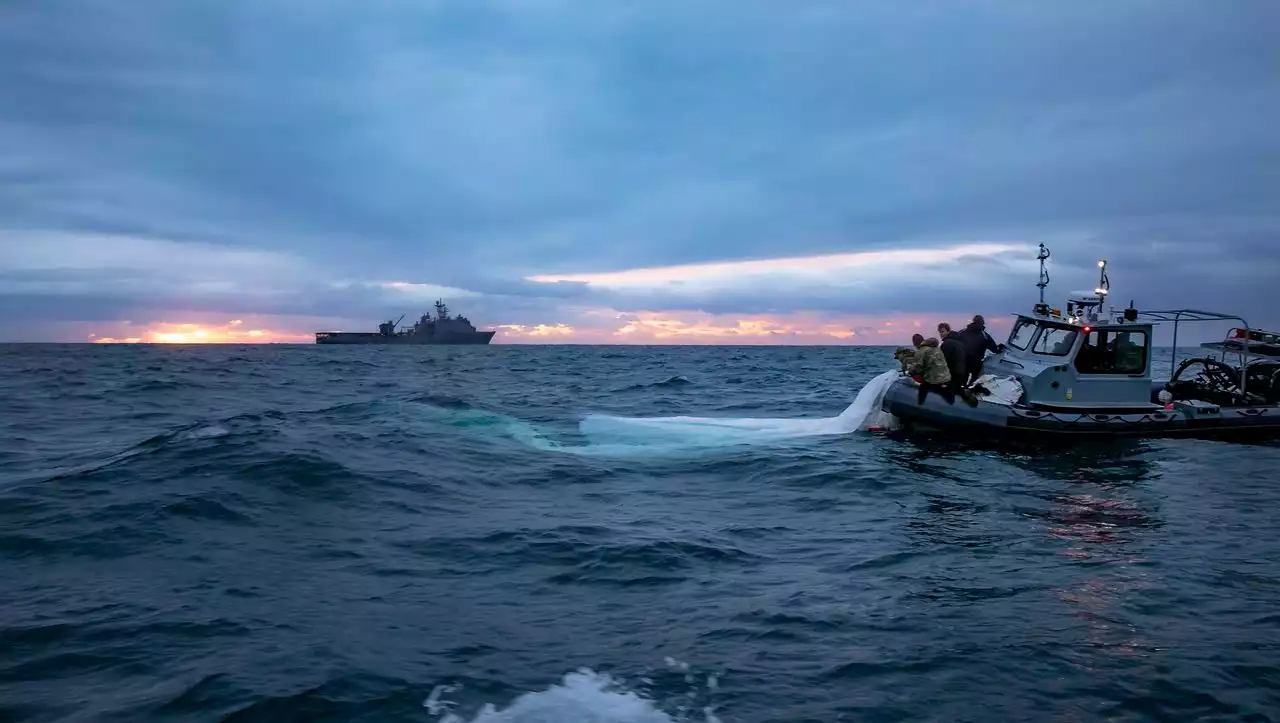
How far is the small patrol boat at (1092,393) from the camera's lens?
53.8 ft

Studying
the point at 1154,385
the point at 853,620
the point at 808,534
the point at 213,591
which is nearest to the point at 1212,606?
the point at 853,620

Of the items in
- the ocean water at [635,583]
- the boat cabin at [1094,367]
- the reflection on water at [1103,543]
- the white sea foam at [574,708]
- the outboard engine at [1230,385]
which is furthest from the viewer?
the outboard engine at [1230,385]

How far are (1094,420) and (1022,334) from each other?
3.01m

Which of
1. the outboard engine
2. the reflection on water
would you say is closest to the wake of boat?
the reflection on water

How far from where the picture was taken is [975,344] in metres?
18.5

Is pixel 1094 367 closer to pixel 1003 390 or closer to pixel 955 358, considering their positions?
pixel 1003 390

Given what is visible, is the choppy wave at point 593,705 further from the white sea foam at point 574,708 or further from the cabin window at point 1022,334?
the cabin window at point 1022,334

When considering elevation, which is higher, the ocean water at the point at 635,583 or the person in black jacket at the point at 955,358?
the person in black jacket at the point at 955,358

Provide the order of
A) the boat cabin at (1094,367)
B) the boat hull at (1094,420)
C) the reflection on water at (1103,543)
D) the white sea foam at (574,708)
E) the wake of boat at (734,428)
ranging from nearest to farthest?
the white sea foam at (574,708) < the reflection on water at (1103,543) < the boat hull at (1094,420) < the boat cabin at (1094,367) < the wake of boat at (734,428)

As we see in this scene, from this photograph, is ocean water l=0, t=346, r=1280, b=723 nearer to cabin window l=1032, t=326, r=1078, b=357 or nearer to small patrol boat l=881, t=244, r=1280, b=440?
small patrol boat l=881, t=244, r=1280, b=440

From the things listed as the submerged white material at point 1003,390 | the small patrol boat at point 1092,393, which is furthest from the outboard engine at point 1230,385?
the submerged white material at point 1003,390

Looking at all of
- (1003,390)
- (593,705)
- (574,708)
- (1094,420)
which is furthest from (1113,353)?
(574,708)

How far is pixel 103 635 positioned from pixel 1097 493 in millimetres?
12565

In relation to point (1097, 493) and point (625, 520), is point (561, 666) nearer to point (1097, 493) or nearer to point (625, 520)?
point (625, 520)
